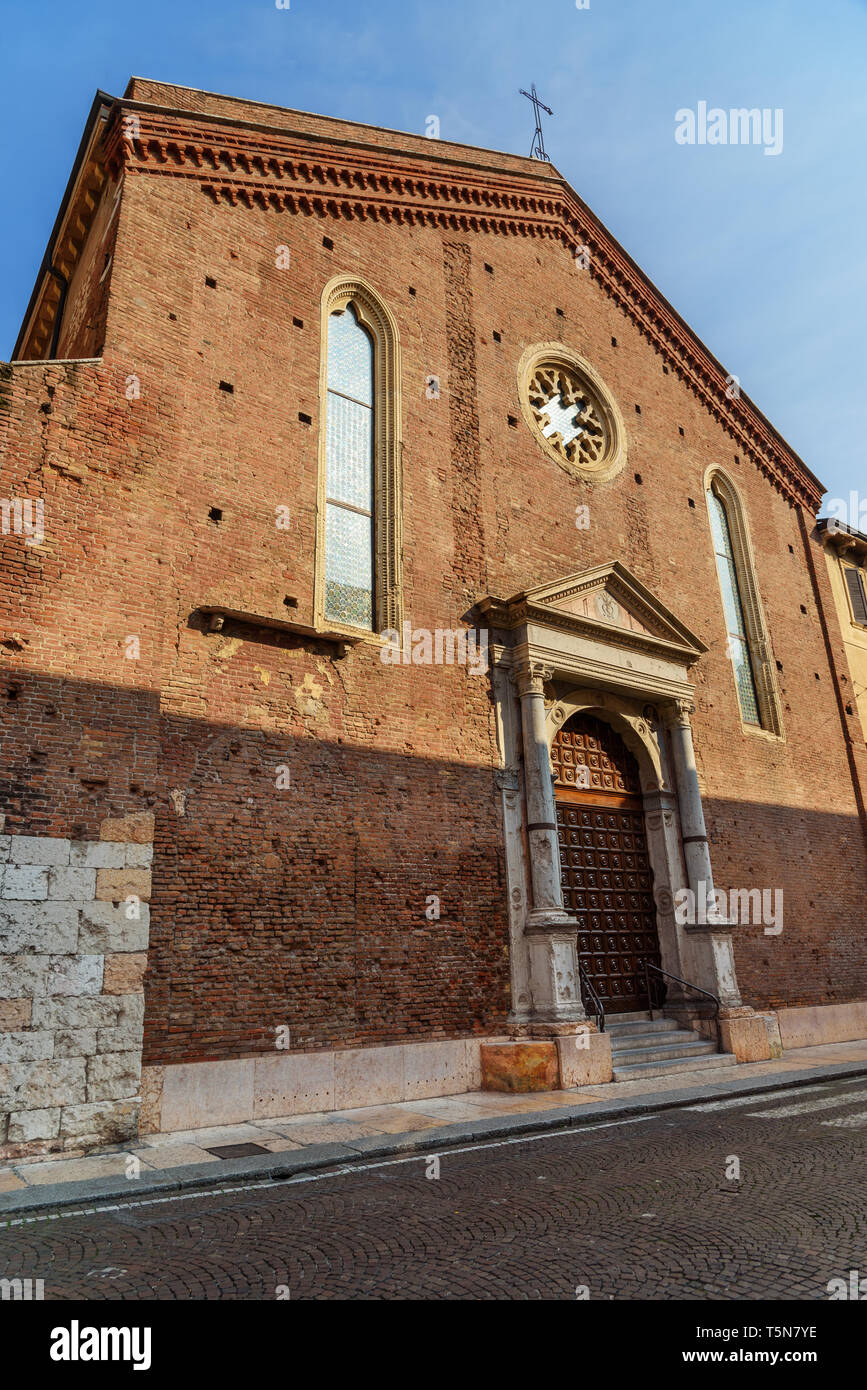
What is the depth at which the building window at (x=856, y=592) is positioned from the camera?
19.0 metres

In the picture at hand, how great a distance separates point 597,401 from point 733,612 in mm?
4649

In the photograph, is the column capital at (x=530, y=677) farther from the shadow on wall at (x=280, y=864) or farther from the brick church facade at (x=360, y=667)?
the shadow on wall at (x=280, y=864)

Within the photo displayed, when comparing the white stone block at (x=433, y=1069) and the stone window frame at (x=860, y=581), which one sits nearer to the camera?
the white stone block at (x=433, y=1069)

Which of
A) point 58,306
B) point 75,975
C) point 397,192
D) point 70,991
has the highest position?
point 397,192

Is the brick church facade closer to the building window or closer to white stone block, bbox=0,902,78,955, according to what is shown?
white stone block, bbox=0,902,78,955

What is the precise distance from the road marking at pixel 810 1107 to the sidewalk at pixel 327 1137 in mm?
736

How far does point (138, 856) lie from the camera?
23.8ft

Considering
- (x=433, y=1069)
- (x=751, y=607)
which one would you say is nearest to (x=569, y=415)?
(x=751, y=607)

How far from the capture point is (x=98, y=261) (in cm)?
1031

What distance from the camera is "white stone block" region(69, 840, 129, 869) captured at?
6.93 metres

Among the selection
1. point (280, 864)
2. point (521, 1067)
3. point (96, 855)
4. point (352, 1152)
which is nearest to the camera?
point (352, 1152)

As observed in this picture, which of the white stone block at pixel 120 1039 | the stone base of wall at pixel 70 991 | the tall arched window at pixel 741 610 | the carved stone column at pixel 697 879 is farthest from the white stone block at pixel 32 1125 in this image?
the tall arched window at pixel 741 610

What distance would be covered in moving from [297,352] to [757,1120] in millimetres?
9606
